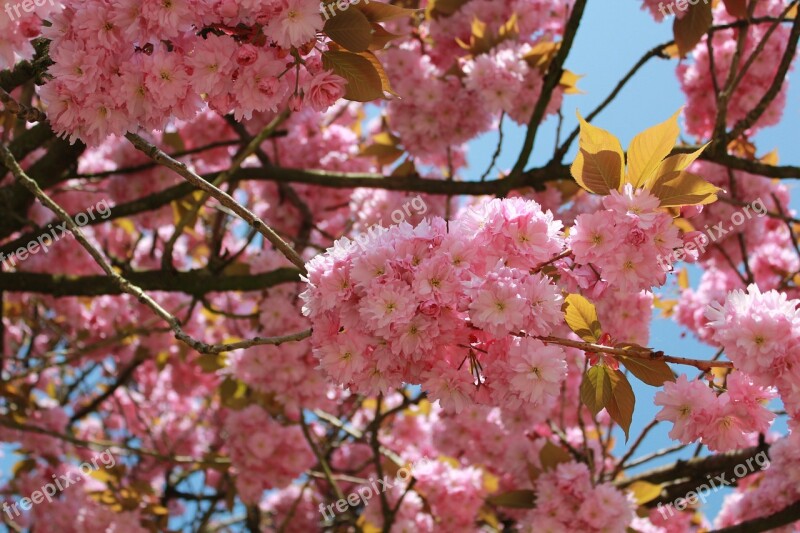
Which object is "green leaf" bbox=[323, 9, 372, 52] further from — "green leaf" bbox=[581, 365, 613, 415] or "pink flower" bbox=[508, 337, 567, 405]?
"green leaf" bbox=[581, 365, 613, 415]

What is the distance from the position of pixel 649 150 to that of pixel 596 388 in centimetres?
49

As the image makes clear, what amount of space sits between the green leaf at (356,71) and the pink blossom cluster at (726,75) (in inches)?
100

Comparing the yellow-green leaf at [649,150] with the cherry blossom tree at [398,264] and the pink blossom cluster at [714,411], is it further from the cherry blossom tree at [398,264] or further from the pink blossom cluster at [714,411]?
the pink blossom cluster at [714,411]

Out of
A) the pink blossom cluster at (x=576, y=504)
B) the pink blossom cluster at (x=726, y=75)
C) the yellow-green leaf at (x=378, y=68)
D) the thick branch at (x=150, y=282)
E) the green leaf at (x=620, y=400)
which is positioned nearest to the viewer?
the green leaf at (x=620, y=400)

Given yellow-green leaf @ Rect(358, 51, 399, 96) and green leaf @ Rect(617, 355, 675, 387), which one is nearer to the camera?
green leaf @ Rect(617, 355, 675, 387)

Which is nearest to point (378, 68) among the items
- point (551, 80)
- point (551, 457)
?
point (551, 80)

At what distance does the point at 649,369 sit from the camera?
1.56m

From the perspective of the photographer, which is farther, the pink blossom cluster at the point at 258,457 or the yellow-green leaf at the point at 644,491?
the pink blossom cluster at the point at 258,457

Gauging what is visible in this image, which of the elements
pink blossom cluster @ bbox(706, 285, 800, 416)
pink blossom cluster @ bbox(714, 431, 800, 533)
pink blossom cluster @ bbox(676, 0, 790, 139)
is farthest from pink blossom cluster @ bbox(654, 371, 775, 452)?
A: pink blossom cluster @ bbox(676, 0, 790, 139)

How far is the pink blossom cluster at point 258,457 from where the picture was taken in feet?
13.1

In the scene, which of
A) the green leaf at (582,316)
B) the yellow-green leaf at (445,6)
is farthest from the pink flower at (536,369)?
the yellow-green leaf at (445,6)

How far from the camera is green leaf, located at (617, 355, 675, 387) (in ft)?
5.04

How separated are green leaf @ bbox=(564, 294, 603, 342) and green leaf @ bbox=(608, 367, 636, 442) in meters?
0.08

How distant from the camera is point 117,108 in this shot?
67.4 inches
